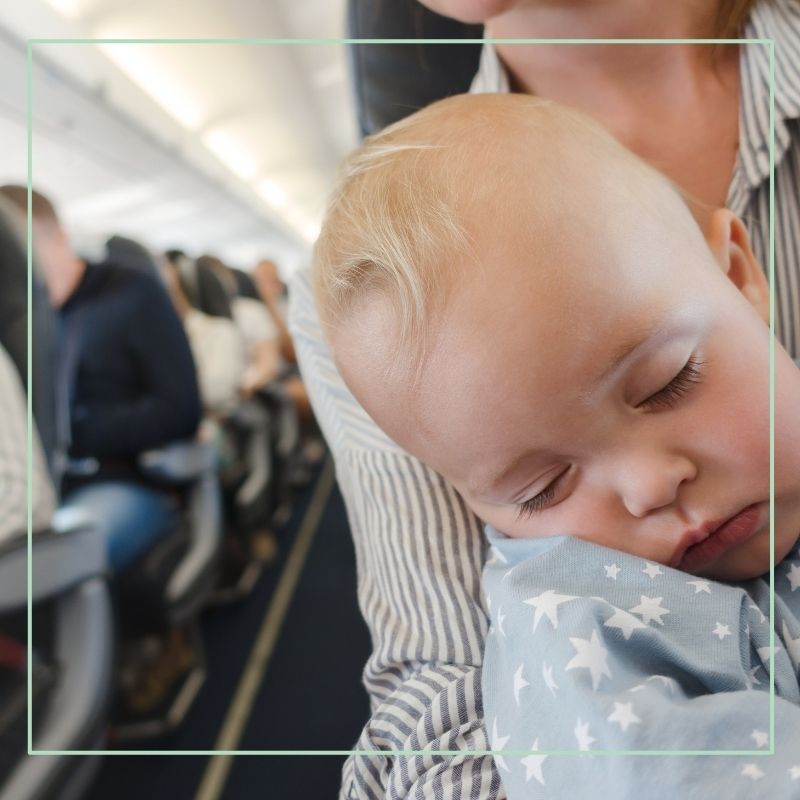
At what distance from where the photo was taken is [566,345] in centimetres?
33

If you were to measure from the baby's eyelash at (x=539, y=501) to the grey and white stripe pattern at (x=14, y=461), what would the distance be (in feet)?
1.44

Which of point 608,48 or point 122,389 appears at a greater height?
point 608,48

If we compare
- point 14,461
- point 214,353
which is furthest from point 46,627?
point 214,353

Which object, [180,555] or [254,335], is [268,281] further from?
[180,555]

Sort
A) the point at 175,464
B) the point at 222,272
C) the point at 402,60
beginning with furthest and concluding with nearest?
the point at 222,272 → the point at 175,464 → the point at 402,60

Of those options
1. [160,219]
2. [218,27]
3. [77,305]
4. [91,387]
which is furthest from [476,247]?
[160,219]

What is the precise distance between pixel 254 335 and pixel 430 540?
7.31 feet

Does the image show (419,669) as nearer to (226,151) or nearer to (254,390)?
(254,390)

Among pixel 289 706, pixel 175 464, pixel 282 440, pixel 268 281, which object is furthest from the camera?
pixel 268 281

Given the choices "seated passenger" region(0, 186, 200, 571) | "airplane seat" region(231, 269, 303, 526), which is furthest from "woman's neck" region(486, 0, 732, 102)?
"airplane seat" region(231, 269, 303, 526)

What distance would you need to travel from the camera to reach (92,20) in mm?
1302

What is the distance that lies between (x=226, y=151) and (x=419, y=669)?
7.16 feet

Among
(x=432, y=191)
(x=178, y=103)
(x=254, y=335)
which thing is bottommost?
(x=254, y=335)

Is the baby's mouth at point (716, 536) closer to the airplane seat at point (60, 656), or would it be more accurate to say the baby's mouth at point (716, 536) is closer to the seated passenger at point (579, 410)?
the seated passenger at point (579, 410)
